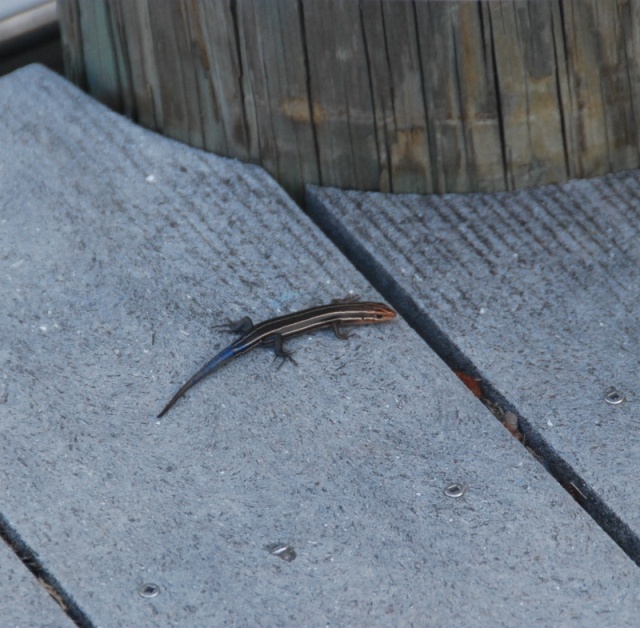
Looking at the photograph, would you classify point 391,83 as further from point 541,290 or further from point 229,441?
point 229,441

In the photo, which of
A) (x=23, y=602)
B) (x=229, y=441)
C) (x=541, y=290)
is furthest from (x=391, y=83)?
(x=23, y=602)

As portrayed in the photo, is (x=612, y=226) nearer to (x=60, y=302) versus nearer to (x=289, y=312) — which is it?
(x=289, y=312)

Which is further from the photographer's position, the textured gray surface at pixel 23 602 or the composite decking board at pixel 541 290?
the composite decking board at pixel 541 290

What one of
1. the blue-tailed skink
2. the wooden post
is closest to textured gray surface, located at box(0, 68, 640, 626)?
the blue-tailed skink

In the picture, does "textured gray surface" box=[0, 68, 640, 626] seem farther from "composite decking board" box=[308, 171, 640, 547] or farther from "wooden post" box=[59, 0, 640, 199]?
"wooden post" box=[59, 0, 640, 199]

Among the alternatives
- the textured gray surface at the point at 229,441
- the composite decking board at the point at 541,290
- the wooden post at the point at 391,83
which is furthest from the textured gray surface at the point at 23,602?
the wooden post at the point at 391,83

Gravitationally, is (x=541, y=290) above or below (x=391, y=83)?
below

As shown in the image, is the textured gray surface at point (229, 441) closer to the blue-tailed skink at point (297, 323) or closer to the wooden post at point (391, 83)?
the blue-tailed skink at point (297, 323)
